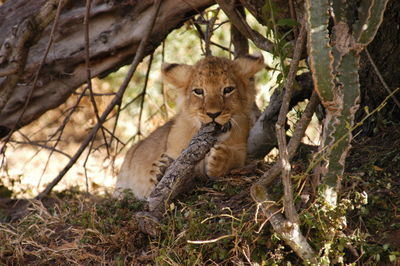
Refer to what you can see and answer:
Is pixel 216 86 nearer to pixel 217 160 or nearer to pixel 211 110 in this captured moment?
pixel 211 110

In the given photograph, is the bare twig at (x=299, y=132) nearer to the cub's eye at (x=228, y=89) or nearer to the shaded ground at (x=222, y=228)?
the shaded ground at (x=222, y=228)

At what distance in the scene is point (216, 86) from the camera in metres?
4.71

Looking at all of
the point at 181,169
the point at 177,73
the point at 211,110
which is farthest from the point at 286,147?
the point at 177,73

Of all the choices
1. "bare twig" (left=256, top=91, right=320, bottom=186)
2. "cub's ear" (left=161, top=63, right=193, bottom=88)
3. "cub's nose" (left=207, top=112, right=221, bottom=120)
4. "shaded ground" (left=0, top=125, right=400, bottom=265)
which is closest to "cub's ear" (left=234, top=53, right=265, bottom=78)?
"cub's ear" (left=161, top=63, right=193, bottom=88)

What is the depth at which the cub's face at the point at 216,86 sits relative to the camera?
15.1 feet

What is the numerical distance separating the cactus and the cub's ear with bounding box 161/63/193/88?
2.00 meters

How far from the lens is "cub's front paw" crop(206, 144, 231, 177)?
15.2 ft

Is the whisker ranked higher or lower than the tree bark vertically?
lower

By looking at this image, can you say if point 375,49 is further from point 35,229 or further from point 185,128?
point 35,229

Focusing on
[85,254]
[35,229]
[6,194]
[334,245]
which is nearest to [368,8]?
[334,245]

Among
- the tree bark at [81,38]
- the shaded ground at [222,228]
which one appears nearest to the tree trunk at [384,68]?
the shaded ground at [222,228]

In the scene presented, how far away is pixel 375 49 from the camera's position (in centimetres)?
437

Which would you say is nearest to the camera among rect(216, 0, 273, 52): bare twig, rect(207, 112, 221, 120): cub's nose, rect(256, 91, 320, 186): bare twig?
rect(256, 91, 320, 186): bare twig

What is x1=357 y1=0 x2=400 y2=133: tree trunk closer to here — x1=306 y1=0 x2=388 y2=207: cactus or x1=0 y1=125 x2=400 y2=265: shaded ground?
x1=0 y1=125 x2=400 y2=265: shaded ground
